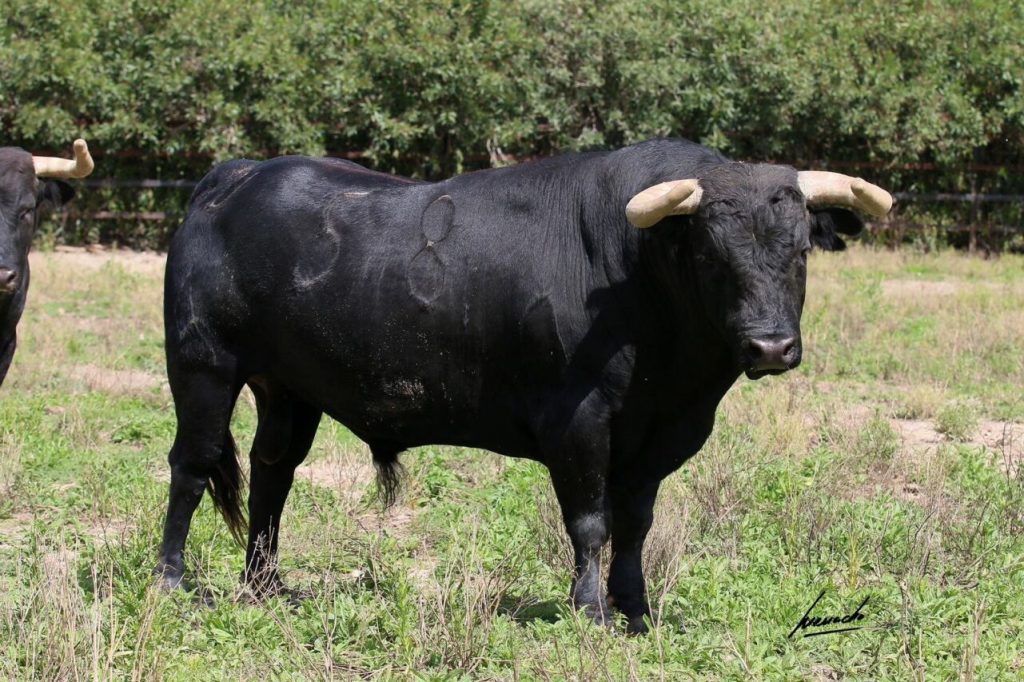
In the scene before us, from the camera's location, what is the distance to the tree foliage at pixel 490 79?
20.0m

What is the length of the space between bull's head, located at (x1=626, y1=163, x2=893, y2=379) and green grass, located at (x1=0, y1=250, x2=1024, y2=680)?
0.99 m

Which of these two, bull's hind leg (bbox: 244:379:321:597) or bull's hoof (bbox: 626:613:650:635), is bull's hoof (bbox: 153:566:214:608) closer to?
bull's hind leg (bbox: 244:379:321:597)

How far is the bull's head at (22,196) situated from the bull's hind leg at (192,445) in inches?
58.3

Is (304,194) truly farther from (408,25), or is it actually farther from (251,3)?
(251,3)

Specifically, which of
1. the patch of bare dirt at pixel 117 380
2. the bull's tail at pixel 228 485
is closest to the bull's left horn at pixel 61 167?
the bull's tail at pixel 228 485

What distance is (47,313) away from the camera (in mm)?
13266

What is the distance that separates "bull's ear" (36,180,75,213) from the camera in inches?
304

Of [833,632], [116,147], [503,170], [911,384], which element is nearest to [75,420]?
[503,170]

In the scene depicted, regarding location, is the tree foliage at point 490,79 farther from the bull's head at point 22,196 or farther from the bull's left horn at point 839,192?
the bull's left horn at point 839,192

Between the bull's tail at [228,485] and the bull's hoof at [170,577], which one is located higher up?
the bull's tail at [228,485]

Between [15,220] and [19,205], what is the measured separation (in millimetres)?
128

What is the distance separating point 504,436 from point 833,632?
1.50 meters

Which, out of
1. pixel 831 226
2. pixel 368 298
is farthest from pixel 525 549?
pixel 831 226

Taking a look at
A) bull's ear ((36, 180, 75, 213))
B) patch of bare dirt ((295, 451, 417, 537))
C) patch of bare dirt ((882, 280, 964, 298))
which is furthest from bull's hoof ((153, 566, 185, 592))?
patch of bare dirt ((882, 280, 964, 298))
